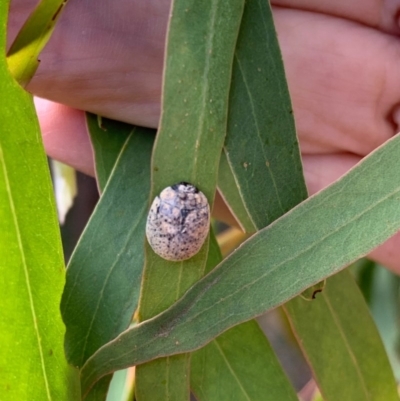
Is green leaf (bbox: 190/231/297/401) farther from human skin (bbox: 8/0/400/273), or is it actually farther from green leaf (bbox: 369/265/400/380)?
green leaf (bbox: 369/265/400/380)

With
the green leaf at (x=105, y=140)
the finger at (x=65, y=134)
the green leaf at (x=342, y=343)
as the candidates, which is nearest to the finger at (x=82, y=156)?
the finger at (x=65, y=134)

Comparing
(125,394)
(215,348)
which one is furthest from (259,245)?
(125,394)

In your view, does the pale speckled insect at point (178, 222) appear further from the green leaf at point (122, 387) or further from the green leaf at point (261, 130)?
the green leaf at point (122, 387)

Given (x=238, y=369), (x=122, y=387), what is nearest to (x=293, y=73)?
(x=238, y=369)

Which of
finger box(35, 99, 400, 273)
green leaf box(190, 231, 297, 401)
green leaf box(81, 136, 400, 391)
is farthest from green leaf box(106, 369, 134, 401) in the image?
finger box(35, 99, 400, 273)

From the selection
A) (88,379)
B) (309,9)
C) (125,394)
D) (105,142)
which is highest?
(309,9)

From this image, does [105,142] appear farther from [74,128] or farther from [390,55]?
[390,55]
